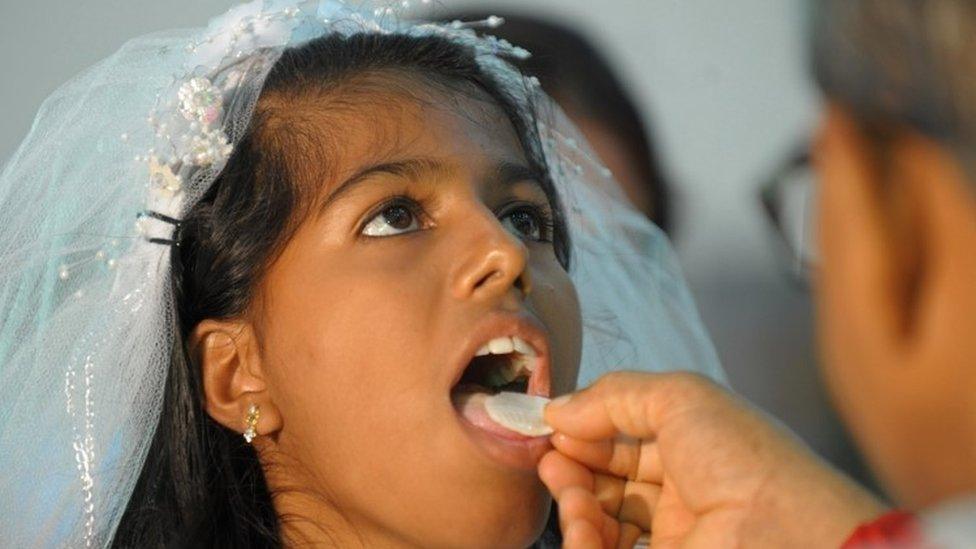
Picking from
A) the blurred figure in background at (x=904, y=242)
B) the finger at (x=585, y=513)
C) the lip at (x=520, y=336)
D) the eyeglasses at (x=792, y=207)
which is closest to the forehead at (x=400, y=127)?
the lip at (x=520, y=336)

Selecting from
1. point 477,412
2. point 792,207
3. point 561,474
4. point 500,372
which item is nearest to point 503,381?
point 500,372

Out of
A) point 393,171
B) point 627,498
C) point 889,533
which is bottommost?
point 627,498

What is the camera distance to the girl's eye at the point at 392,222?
5.50 feet

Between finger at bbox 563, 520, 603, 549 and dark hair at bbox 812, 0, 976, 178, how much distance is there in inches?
35.1

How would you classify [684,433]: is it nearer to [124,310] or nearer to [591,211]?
[124,310]

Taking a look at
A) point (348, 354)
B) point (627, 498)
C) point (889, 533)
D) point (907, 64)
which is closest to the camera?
point (907, 64)

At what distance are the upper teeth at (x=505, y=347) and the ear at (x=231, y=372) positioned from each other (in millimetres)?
349

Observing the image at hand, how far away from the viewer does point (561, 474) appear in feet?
4.82

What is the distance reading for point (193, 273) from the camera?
182 cm

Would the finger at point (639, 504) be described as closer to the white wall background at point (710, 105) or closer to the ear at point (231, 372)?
the ear at point (231, 372)

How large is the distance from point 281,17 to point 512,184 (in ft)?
1.39

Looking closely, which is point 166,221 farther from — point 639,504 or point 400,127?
point 639,504

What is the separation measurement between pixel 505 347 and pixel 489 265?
0.33 feet

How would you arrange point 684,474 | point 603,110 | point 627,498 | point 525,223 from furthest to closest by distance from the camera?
point 603,110 < point 525,223 < point 627,498 < point 684,474
